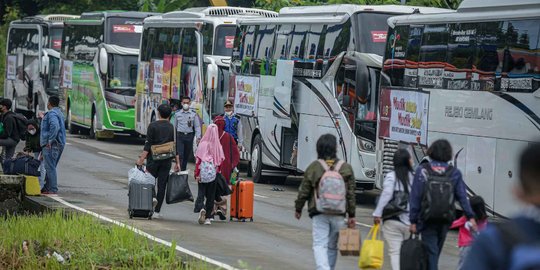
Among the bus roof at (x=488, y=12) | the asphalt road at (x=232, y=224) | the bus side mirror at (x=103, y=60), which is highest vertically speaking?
the bus roof at (x=488, y=12)

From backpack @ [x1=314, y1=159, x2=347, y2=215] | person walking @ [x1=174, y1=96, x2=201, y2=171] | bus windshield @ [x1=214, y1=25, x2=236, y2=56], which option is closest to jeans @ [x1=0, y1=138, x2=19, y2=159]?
person walking @ [x1=174, y1=96, x2=201, y2=171]

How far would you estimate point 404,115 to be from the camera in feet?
66.3

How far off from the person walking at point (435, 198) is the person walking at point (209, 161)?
6.73m

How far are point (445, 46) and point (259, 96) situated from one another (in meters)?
9.10

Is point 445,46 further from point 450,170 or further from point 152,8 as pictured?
point 152,8

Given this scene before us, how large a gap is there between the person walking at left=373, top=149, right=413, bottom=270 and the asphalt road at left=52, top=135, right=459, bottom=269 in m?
2.22

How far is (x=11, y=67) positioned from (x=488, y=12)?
3848 centimetres

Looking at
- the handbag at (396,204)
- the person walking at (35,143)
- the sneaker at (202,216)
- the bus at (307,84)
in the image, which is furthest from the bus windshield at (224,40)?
the handbag at (396,204)

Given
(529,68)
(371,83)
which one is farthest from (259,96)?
(529,68)

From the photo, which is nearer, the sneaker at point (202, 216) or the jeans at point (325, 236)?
the jeans at point (325, 236)

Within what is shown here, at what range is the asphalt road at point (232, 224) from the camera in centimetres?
1462

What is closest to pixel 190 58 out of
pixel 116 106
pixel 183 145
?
pixel 116 106

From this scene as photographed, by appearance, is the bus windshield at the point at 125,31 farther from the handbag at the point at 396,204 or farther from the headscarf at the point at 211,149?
the handbag at the point at 396,204

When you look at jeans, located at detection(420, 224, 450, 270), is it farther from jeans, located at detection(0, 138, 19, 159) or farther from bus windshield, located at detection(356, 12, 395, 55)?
jeans, located at detection(0, 138, 19, 159)
